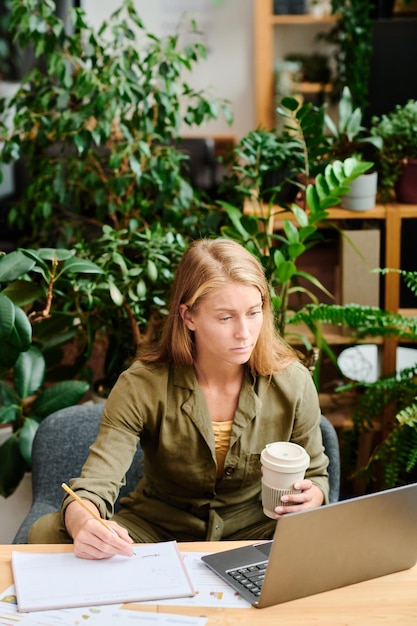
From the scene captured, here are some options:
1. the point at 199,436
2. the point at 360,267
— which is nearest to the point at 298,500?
the point at 199,436

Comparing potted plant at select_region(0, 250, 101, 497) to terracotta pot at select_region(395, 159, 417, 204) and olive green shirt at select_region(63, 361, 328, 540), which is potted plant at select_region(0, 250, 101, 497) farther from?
terracotta pot at select_region(395, 159, 417, 204)

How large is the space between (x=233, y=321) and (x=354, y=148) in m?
1.31

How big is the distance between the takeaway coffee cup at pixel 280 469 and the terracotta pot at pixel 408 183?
1537 mm

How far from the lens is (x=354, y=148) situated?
294 centimetres

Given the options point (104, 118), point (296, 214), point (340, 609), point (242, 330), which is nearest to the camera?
point (340, 609)

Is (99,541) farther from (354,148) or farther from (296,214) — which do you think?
(354,148)

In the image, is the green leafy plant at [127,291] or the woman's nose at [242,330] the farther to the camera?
the green leafy plant at [127,291]

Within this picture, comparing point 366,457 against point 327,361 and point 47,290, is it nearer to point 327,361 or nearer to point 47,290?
point 327,361

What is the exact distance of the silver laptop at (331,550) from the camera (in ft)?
4.46

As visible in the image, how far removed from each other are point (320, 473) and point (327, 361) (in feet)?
4.05

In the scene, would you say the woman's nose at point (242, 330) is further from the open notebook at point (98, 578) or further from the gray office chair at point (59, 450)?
the gray office chair at point (59, 450)

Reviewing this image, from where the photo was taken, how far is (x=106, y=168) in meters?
3.43

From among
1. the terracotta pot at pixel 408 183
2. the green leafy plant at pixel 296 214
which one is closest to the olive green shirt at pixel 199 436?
the green leafy plant at pixel 296 214

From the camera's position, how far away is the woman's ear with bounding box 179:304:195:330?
1.95 meters
